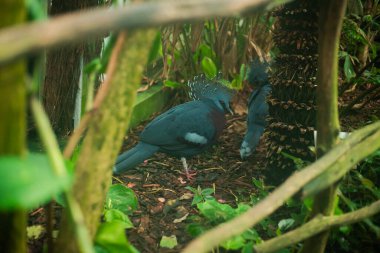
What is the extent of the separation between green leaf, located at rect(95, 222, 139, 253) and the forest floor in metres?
0.81

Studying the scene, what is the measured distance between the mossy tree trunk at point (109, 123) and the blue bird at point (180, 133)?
189 cm

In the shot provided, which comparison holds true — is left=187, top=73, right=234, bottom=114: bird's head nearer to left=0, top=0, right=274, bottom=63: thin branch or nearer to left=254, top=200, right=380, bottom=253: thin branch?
left=254, top=200, right=380, bottom=253: thin branch

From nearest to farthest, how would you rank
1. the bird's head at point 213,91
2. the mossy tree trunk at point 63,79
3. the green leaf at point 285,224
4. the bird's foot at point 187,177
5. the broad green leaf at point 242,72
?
the green leaf at point 285,224, the mossy tree trunk at point 63,79, the bird's foot at point 187,177, the bird's head at point 213,91, the broad green leaf at point 242,72

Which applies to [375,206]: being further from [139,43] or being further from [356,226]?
[139,43]

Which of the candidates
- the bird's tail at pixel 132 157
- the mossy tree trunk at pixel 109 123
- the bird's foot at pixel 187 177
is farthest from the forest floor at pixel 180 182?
the mossy tree trunk at pixel 109 123

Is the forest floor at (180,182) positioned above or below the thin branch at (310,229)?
below

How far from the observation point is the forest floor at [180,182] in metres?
2.36

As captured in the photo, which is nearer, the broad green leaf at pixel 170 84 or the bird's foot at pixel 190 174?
the bird's foot at pixel 190 174

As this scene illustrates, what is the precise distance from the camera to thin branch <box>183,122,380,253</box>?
94 cm

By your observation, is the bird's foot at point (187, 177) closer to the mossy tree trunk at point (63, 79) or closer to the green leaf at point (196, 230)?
the mossy tree trunk at point (63, 79)

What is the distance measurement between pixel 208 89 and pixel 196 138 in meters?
0.55

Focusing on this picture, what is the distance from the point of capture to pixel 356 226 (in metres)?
1.93

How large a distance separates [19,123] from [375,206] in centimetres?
118

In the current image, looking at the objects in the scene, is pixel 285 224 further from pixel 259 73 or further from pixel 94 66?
pixel 259 73
